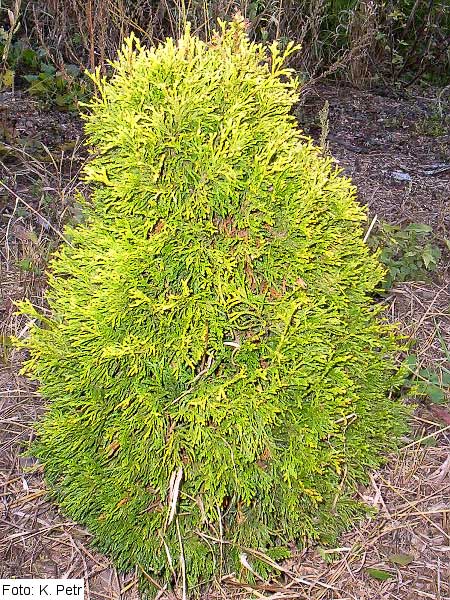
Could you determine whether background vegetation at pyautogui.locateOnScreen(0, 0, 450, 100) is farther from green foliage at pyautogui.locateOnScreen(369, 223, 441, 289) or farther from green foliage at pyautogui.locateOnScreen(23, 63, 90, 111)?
green foliage at pyautogui.locateOnScreen(369, 223, 441, 289)

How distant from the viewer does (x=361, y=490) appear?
7.57 ft

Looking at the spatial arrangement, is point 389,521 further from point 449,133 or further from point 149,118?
point 449,133

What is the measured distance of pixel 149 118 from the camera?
169cm

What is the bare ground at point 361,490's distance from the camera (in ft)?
6.66

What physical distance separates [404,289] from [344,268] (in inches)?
57.0

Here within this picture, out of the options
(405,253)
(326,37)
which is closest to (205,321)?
(405,253)

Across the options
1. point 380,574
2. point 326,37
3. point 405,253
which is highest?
point 326,37

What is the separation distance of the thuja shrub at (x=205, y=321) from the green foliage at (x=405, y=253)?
4.19ft

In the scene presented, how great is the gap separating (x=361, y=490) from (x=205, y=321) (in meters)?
1.00

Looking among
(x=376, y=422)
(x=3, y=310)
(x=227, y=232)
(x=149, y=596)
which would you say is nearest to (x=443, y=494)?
(x=376, y=422)

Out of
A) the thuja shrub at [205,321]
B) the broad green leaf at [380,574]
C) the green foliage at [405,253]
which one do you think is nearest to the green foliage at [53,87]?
the green foliage at [405,253]

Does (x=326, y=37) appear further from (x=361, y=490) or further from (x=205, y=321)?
(x=205, y=321)

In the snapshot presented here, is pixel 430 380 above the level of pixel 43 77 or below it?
below

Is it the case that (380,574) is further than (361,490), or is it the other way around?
(361,490)
